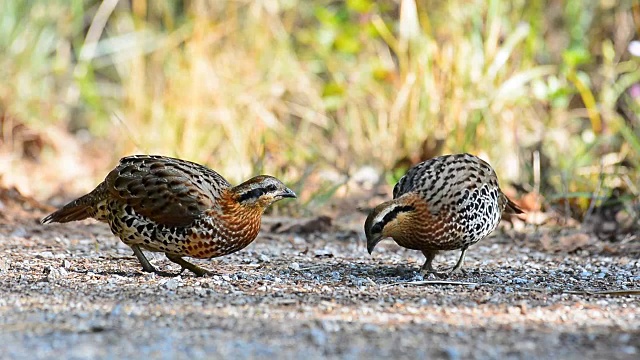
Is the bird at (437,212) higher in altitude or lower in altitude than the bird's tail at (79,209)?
lower

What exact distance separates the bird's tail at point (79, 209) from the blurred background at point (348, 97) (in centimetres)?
220

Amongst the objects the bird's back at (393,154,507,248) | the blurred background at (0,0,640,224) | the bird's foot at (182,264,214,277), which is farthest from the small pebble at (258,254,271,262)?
the blurred background at (0,0,640,224)

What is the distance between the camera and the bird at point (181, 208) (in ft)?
18.9

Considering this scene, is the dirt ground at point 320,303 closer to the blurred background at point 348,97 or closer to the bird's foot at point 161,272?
the bird's foot at point 161,272

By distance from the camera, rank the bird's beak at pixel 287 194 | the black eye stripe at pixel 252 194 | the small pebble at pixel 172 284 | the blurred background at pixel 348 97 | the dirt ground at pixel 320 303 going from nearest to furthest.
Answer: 1. the dirt ground at pixel 320 303
2. the small pebble at pixel 172 284
3. the black eye stripe at pixel 252 194
4. the bird's beak at pixel 287 194
5. the blurred background at pixel 348 97

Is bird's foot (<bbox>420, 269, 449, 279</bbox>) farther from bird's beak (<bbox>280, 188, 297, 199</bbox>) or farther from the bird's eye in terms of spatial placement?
the bird's eye

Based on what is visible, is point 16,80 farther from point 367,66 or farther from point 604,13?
point 604,13

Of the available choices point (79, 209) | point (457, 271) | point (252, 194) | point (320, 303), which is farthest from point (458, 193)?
point (79, 209)

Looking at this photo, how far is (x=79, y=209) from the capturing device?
6.36 m

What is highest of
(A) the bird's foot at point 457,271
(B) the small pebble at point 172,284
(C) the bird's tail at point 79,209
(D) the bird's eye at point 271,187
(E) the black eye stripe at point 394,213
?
(D) the bird's eye at point 271,187

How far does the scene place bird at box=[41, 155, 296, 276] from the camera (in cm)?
575

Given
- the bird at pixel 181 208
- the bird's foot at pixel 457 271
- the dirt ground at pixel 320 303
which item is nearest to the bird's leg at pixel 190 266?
the bird at pixel 181 208

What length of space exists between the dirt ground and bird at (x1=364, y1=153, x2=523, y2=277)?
0.21 m

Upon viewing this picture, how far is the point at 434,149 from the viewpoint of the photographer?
Answer: 8953mm
